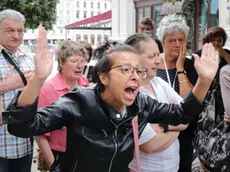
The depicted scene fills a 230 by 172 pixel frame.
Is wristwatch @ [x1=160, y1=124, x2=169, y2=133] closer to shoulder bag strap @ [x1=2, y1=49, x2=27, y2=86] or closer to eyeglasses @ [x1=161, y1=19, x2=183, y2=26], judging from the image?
eyeglasses @ [x1=161, y1=19, x2=183, y2=26]

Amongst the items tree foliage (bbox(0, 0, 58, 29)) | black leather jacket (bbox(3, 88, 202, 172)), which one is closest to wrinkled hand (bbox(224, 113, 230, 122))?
black leather jacket (bbox(3, 88, 202, 172))

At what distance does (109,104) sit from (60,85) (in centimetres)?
118

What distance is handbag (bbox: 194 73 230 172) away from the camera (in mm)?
3023

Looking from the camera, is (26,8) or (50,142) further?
(26,8)

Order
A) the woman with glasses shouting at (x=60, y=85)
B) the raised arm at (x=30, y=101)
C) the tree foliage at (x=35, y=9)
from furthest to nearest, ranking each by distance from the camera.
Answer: the tree foliage at (x=35, y=9) → the woman with glasses shouting at (x=60, y=85) → the raised arm at (x=30, y=101)

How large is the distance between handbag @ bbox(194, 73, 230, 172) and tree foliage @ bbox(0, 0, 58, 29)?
20.9 meters

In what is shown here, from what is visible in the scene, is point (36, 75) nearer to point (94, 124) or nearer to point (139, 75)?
point (94, 124)

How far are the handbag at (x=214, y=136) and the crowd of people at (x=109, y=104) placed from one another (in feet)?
0.03

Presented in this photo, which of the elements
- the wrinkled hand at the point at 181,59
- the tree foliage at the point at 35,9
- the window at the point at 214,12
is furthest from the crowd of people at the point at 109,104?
the tree foliage at the point at 35,9

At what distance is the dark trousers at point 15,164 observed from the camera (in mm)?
3189

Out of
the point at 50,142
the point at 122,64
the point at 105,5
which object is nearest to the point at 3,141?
the point at 50,142

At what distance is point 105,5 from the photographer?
11262 centimetres

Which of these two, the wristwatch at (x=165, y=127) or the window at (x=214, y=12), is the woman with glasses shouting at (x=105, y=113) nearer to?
the wristwatch at (x=165, y=127)

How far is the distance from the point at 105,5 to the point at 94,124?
113 meters
